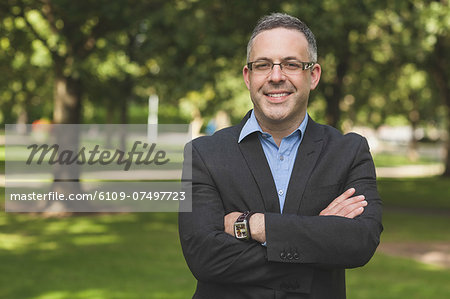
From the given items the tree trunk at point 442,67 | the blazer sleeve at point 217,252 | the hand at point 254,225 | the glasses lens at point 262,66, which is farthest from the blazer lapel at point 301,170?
the tree trunk at point 442,67

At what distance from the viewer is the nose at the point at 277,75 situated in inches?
118

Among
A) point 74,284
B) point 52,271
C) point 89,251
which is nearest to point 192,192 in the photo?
point 74,284

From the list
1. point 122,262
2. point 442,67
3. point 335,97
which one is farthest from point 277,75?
point 442,67

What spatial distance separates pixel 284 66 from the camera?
3.03 metres

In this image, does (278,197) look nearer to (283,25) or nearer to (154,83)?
(283,25)

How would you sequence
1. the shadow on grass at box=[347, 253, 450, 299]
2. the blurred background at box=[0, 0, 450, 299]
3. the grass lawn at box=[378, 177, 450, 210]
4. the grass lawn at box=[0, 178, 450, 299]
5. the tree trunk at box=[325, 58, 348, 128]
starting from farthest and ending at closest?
the tree trunk at box=[325, 58, 348, 128]
the grass lawn at box=[378, 177, 450, 210]
the blurred background at box=[0, 0, 450, 299]
the grass lawn at box=[0, 178, 450, 299]
the shadow on grass at box=[347, 253, 450, 299]

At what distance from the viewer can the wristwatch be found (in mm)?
3016

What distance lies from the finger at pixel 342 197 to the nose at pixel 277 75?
0.65 metres

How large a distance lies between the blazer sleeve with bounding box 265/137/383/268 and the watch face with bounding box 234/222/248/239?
119 millimetres

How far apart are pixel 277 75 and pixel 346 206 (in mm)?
734

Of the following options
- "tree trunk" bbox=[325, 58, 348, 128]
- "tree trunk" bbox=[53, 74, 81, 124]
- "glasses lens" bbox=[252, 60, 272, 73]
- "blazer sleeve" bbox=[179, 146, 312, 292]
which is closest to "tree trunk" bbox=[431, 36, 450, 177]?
"tree trunk" bbox=[325, 58, 348, 128]

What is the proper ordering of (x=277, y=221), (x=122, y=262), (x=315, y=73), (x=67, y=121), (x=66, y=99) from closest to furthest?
(x=277, y=221)
(x=315, y=73)
(x=122, y=262)
(x=67, y=121)
(x=66, y=99)

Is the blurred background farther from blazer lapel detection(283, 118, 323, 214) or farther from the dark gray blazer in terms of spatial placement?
blazer lapel detection(283, 118, 323, 214)

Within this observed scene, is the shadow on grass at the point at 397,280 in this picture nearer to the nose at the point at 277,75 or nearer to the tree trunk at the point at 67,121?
the nose at the point at 277,75
